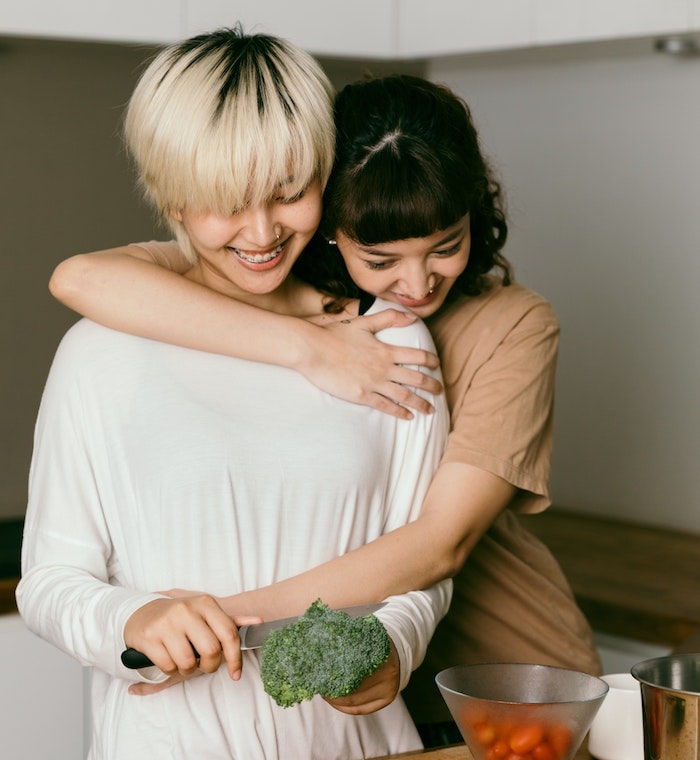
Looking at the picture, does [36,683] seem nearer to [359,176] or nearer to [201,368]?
[201,368]

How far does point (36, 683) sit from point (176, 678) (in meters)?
1.06

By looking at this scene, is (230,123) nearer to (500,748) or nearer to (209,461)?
(209,461)

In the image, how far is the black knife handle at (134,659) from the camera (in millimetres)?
1044

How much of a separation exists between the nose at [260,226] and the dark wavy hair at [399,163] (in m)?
0.13

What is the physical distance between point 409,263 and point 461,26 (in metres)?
1.19

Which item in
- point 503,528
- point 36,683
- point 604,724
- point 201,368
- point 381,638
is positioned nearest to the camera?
point 381,638

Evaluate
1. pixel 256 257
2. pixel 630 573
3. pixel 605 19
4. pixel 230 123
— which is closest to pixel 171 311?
pixel 256 257

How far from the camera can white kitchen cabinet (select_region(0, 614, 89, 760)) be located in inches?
81.5

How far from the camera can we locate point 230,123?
1.15 metres

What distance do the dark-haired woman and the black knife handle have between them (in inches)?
5.6

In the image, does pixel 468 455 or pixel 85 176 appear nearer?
pixel 468 455

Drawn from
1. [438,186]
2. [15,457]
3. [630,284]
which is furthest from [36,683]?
[630,284]

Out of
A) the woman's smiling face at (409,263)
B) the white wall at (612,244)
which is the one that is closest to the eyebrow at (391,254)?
the woman's smiling face at (409,263)

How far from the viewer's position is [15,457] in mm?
2514
